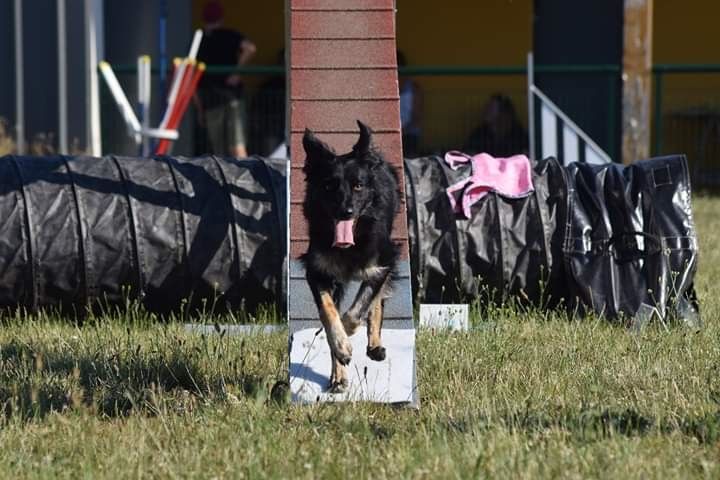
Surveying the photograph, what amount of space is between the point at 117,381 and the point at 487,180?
2.99 meters

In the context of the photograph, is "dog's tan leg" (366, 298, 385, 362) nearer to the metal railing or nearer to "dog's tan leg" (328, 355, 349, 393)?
"dog's tan leg" (328, 355, 349, 393)

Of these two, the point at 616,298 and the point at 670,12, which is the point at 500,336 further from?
the point at 670,12

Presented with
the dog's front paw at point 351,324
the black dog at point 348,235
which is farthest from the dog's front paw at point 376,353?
the dog's front paw at point 351,324

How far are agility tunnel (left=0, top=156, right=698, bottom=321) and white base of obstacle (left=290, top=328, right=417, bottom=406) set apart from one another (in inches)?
86.3

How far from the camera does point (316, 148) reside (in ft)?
17.6

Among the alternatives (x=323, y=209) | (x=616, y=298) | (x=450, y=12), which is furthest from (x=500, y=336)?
(x=450, y=12)

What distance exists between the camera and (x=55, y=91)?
1555 cm

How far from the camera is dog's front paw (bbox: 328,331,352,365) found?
17.1 feet

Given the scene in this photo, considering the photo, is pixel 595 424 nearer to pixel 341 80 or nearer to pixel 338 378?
pixel 338 378

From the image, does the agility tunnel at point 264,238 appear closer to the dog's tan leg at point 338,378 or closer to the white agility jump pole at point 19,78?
the dog's tan leg at point 338,378

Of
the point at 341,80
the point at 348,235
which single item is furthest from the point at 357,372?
the point at 341,80

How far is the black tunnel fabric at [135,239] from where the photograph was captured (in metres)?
7.42

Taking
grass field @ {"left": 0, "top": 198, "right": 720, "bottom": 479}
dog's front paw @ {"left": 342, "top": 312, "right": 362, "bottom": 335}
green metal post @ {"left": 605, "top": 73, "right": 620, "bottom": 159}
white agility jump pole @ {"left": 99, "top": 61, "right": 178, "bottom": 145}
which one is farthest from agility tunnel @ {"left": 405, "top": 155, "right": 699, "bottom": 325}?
green metal post @ {"left": 605, "top": 73, "right": 620, "bottom": 159}

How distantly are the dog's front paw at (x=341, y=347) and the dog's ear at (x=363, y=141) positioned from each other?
2.41 feet
